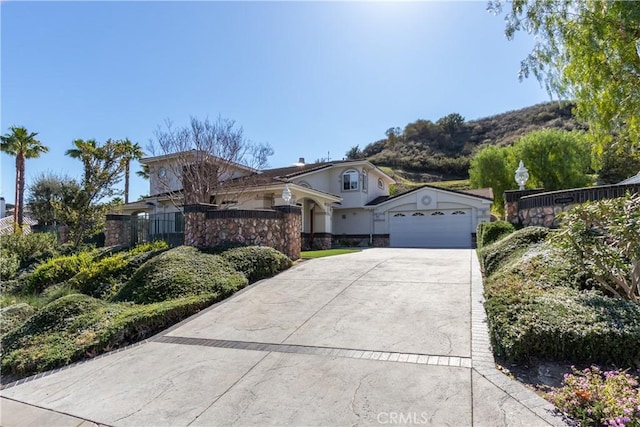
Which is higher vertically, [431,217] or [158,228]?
[431,217]

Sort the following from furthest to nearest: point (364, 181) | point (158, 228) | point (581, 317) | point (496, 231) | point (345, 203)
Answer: point (364, 181), point (345, 203), point (158, 228), point (496, 231), point (581, 317)

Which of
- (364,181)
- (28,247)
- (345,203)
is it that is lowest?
(28,247)

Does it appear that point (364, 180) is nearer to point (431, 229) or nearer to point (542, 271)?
point (431, 229)

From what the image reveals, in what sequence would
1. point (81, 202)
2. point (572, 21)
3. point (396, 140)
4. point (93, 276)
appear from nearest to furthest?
point (572, 21)
point (93, 276)
point (81, 202)
point (396, 140)

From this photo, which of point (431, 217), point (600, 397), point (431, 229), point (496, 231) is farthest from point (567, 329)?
point (431, 217)

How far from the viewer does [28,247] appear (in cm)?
1554

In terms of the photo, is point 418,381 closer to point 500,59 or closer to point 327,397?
point 327,397

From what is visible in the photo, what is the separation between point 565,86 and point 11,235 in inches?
828

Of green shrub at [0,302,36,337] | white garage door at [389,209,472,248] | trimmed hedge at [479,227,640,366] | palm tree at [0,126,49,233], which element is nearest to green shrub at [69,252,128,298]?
green shrub at [0,302,36,337]

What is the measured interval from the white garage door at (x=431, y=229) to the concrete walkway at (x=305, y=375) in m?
15.8

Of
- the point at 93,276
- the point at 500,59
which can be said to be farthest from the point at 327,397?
the point at 500,59

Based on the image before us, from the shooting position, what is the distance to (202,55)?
496 inches

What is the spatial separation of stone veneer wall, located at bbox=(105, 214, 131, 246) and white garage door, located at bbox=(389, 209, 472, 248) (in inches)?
612

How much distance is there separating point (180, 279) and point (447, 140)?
61108 mm
